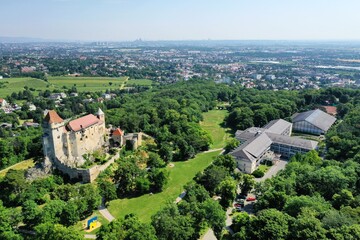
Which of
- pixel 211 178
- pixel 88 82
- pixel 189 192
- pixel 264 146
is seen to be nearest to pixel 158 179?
pixel 211 178

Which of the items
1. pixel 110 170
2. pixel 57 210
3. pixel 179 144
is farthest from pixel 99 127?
pixel 57 210

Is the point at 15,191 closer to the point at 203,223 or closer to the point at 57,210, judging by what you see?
the point at 57,210

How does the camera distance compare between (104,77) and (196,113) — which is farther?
(104,77)

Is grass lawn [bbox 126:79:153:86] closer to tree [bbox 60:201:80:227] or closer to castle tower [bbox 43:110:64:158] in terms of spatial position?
castle tower [bbox 43:110:64:158]

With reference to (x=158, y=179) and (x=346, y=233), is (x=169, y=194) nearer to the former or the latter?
(x=158, y=179)

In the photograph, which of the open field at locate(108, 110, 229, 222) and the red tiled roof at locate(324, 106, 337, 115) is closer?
the open field at locate(108, 110, 229, 222)

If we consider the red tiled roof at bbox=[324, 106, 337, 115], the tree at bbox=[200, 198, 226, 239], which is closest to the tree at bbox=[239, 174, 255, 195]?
the tree at bbox=[200, 198, 226, 239]
